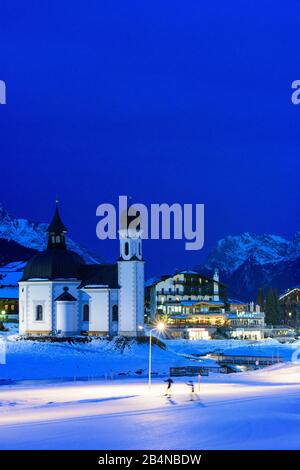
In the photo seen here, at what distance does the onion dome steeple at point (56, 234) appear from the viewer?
367 feet

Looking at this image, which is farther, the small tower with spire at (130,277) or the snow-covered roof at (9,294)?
the snow-covered roof at (9,294)

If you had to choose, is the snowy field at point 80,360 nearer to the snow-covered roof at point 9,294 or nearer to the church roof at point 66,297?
the church roof at point 66,297

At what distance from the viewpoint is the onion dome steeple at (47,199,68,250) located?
112 meters

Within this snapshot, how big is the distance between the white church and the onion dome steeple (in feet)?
8.54

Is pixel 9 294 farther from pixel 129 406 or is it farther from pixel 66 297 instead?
pixel 129 406

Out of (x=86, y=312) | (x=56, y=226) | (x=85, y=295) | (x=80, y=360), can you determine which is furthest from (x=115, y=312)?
(x=80, y=360)

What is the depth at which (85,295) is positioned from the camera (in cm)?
10769

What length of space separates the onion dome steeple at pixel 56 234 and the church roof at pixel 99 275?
4614 millimetres

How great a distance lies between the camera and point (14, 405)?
49.3 metres

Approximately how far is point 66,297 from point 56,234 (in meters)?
9.13

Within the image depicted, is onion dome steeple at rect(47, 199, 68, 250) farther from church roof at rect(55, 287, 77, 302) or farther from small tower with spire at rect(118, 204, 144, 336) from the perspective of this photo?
small tower with spire at rect(118, 204, 144, 336)

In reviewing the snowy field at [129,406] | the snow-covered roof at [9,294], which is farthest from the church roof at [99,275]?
the snow-covered roof at [9,294]

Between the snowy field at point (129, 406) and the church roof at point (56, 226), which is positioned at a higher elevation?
the church roof at point (56, 226)

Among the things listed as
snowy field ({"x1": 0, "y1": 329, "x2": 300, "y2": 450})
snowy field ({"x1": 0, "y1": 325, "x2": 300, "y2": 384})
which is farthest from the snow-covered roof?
snowy field ({"x1": 0, "y1": 329, "x2": 300, "y2": 450})
